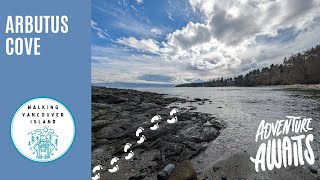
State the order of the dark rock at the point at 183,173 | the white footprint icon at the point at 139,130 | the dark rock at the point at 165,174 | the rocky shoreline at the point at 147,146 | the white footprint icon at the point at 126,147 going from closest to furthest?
the dark rock at the point at 183,173
the dark rock at the point at 165,174
the rocky shoreline at the point at 147,146
the white footprint icon at the point at 126,147
the white footprint icon at the point at 139,130

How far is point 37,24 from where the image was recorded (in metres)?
3.09

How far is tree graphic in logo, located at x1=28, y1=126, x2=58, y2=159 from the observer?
312 centimetres

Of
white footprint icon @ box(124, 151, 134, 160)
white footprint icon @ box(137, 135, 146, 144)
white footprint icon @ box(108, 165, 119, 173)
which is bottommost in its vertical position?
white footprint icon @ box(108, 165, 119, 173)

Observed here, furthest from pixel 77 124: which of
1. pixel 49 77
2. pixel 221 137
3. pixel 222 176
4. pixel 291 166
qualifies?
pixel 221 137

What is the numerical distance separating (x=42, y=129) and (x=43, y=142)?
0.57 ft

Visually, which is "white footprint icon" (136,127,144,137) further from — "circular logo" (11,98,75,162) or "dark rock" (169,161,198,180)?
"circular logo" (11,98,75,162)

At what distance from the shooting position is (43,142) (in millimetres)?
3158

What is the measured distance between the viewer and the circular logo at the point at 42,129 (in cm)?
311

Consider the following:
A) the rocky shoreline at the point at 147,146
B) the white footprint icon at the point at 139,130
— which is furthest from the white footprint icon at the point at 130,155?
the white footprint icon at the point at 139,130

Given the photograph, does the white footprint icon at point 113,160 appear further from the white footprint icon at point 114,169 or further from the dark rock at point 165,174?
the dark rock at point 165,174

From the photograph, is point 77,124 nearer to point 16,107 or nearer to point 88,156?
point 88,156

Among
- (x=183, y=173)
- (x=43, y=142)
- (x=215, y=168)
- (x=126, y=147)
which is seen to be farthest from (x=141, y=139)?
(x=43, y=142)

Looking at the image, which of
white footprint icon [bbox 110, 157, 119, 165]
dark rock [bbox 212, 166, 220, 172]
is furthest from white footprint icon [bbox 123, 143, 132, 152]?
dark rock [bbox 212, 166, 220, 172]

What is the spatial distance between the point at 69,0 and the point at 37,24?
0.53 meters
